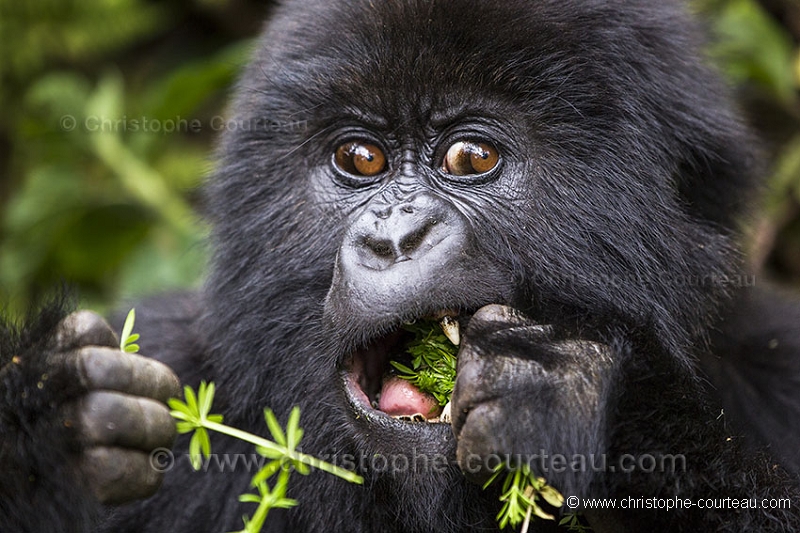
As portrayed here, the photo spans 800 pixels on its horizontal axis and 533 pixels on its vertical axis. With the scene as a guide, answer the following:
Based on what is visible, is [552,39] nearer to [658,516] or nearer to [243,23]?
[658,516]

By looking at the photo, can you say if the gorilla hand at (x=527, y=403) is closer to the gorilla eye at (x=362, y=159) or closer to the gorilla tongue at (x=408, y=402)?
the gorilla tongue at (x=408, y=402)

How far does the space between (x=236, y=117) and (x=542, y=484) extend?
1.79 m

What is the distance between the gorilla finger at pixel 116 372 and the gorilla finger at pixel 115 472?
0.16 meters

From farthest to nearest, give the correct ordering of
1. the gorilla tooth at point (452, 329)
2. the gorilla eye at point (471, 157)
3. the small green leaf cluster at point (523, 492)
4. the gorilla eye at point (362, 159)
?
the gorilla eye at point (362, 159)
the gorilla eye at point (471, 157)
the gorilla tooth at point (452, 329)
the small green leaf cluster at point (523, 492)

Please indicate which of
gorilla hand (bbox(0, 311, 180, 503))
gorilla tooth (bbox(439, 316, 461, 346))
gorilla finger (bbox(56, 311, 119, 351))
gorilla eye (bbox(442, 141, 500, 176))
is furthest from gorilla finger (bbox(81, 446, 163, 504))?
gorilla eye (bbox(442, 141, 500, 176))

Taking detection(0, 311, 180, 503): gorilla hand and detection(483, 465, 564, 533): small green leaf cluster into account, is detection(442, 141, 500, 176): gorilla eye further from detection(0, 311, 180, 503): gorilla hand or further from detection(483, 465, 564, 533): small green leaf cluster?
detection(0, 311, 180, 503): gorilla hand

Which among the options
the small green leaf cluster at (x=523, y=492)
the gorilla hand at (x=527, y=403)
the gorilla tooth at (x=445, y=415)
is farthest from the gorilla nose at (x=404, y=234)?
the small green leaf cluster at (x=523, y=492)

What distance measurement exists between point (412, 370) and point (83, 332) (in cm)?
92

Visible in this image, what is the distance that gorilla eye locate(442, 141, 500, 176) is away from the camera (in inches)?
121

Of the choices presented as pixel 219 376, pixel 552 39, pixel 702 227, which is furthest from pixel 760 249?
pixel 219 376

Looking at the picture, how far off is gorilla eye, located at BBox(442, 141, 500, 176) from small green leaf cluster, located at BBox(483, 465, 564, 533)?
995 millimetres

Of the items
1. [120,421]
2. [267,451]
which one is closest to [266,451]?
[267,451]

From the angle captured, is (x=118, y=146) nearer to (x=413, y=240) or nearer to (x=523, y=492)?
(x=413, y=240)

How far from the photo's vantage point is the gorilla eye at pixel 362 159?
321 cm
